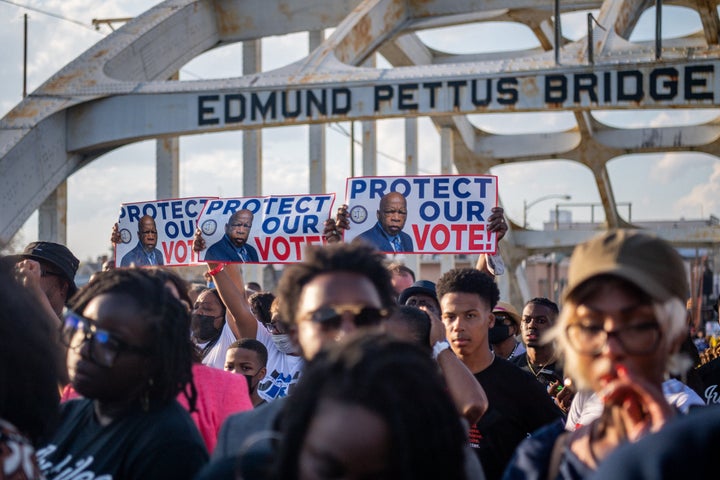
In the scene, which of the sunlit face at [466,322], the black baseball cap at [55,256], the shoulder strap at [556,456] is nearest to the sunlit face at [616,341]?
the shoulder strap at [556,456]

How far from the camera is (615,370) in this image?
2.52 m

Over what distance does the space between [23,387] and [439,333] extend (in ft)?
6.61

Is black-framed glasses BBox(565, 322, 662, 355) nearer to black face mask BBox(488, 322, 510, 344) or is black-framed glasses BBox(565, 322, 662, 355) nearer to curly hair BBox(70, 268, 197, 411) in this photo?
curly hair BBox(70, 268, 197, 411)

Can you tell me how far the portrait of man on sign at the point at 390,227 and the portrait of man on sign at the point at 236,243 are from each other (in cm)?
102

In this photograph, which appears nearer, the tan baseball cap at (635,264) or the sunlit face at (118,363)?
the tan baseball cap at (635,264)

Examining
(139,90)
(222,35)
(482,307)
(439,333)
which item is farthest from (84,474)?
(222,35)

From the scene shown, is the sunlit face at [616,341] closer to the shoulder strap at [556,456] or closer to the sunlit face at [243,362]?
the shoulder strap at [556,456]

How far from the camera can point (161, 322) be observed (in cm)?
324

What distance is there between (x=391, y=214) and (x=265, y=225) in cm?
107

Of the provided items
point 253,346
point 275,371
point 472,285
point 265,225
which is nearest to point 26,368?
point 472,285

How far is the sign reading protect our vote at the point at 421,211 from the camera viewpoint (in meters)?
8.06

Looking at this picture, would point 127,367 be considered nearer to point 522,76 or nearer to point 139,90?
point 522,76

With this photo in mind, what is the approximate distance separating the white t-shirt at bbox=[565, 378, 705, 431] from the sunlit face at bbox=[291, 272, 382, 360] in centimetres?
107

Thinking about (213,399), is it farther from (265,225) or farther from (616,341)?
(265,225)
